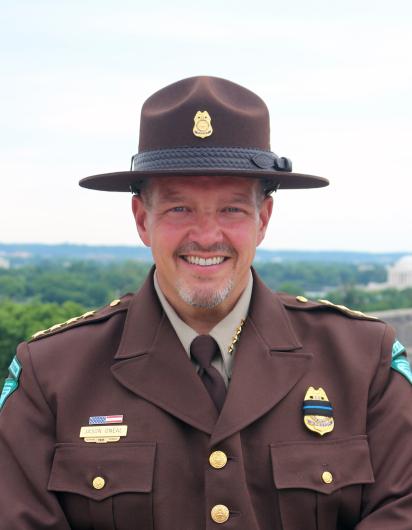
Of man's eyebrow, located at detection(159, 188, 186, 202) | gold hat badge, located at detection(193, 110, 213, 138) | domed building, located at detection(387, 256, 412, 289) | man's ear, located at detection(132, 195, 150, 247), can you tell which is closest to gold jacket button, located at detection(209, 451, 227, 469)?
man's ear, located at detection(132, 195, 150, 247)

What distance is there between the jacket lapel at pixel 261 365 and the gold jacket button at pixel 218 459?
6cm

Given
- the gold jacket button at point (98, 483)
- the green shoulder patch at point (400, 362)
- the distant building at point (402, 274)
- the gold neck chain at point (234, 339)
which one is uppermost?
the gold neck chain at point (234, 339)

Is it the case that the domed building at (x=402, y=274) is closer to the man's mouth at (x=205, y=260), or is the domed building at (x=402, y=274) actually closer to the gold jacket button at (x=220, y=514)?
the man's mouth at (x=205, y=260)

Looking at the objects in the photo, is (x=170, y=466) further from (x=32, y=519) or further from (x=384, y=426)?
(x=384, y=426)

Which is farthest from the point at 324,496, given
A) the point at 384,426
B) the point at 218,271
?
the point at 218,271

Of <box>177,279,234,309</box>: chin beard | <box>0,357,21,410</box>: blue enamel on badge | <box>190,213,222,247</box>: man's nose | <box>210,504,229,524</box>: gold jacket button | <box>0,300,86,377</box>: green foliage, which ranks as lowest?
<box>0,300,86,377</box>: green foliage

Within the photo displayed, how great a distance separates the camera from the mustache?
5.24 meters

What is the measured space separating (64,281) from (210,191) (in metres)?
143

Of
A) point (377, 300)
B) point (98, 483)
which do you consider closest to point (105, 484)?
point (98, 483)

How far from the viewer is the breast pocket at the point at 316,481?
17.1 feet

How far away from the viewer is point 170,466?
17.2 feet

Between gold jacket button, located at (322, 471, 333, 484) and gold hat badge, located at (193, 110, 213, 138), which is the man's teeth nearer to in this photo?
gold hat badge, located at (193, 110, 213, 138)

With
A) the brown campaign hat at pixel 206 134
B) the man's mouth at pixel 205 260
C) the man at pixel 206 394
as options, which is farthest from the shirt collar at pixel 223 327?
the brown campaign hat at pixel 206 134

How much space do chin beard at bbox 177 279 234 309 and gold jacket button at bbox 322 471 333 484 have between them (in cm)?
103
